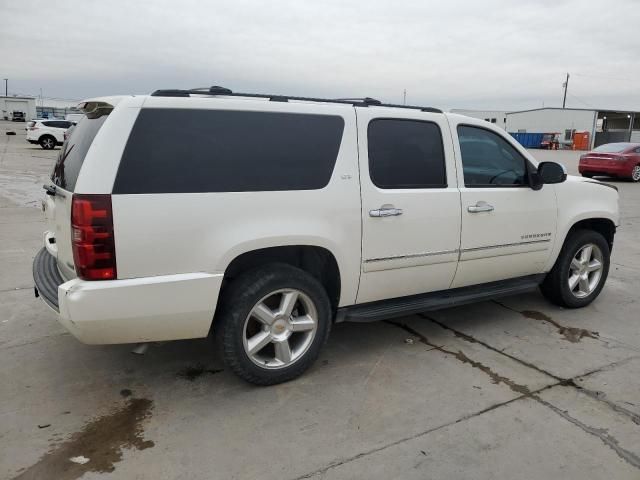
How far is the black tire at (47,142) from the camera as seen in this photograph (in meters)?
27.7

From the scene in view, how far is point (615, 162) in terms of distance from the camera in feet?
59.5

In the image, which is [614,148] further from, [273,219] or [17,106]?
[17,106]

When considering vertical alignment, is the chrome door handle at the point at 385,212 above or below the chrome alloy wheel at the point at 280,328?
above

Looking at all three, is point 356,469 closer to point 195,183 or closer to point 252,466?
point 252,466

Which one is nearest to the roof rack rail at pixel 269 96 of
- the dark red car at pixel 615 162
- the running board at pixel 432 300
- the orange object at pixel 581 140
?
the running board at pixel 432 300

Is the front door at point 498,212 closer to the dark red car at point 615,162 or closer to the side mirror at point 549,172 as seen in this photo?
the side mirror at point 549,172

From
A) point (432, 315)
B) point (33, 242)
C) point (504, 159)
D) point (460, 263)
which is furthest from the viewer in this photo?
point (33, 242)

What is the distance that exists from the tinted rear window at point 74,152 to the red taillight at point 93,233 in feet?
0.94

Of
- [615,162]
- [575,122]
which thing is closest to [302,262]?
[615,162]

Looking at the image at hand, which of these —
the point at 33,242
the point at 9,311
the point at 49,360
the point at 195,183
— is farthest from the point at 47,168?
the point at 195,183

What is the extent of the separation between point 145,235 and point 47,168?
58.0ft

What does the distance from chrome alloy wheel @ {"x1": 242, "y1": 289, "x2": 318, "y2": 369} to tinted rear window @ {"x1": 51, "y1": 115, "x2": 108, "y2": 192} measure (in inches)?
53.1

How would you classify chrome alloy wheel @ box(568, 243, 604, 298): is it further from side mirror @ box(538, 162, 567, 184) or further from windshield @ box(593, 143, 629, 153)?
windshield @ box(593, 143, 629, 153)

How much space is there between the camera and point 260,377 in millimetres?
3438
